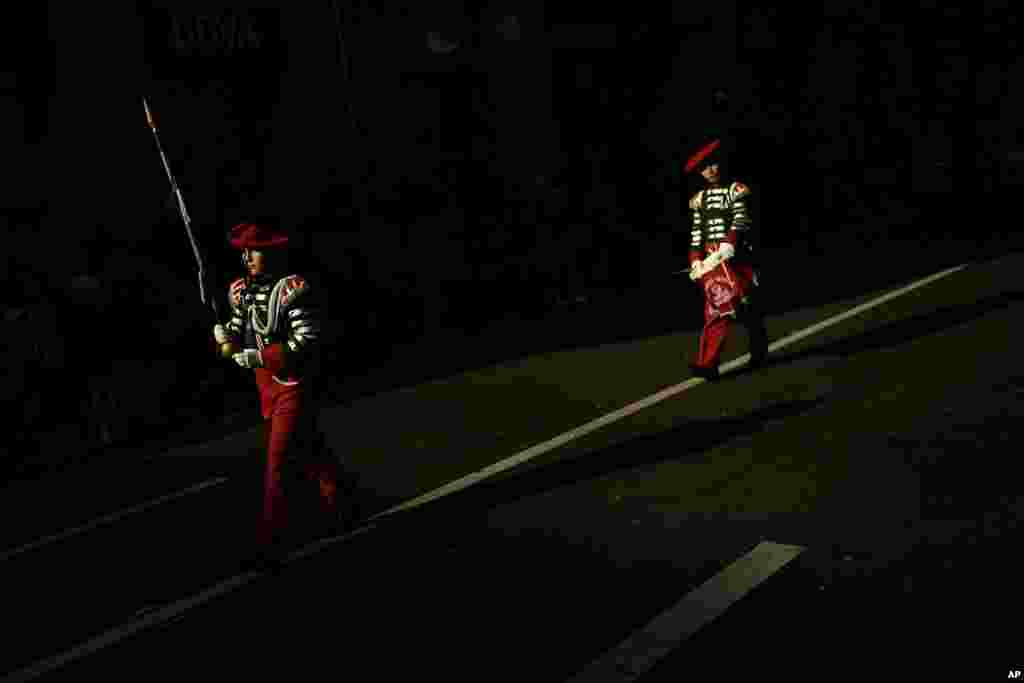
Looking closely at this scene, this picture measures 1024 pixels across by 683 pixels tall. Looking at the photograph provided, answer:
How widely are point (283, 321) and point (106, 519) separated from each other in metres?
2.50

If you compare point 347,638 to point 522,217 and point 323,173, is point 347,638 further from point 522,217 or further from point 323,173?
point 522,217

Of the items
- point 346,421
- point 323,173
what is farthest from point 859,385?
point 323,173

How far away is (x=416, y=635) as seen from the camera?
15.4 ft

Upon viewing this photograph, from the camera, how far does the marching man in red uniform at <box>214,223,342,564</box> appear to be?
5625mm

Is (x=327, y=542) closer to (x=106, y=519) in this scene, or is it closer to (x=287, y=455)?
(x=287, y=455)

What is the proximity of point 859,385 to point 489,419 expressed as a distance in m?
3.13

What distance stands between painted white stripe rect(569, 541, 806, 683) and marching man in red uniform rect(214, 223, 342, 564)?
218 centimetres

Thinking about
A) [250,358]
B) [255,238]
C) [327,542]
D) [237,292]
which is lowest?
[327,542]

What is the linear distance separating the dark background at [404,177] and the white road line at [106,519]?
7.49 feet

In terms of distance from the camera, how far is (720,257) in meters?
→ 9.33

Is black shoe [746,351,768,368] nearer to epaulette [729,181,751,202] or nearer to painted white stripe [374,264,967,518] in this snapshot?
painted white stripe [374,264,967,518]

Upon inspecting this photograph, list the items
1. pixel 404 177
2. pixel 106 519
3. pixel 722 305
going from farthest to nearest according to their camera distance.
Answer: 1. pixel 404 177
2. pixel 722 305
3. pixel 106 519

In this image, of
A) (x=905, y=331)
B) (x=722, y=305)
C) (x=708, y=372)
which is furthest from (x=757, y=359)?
(x=905, y=331)

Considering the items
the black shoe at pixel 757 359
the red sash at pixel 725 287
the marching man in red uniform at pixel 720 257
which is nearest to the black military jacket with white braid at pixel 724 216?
the marching man in red uniform at pixel 720 257
